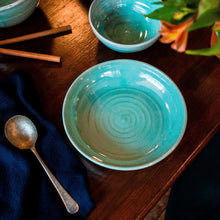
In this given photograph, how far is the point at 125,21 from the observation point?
1.78 feet

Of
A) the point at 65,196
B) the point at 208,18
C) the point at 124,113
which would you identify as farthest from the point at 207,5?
the point at 65,196

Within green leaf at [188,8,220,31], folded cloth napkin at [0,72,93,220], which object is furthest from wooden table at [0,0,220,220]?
green leaf at [188,8,220,31]

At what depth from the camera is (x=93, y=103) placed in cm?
48

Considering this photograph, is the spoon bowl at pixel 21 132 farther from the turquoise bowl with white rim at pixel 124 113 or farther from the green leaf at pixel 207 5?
the green leaf at pixel 207 5

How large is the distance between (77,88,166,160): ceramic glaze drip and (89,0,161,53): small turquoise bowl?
11 centimetres

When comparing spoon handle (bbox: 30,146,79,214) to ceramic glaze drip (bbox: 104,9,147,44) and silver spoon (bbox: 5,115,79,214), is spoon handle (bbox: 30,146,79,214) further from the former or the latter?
ceramic glaze drip (bbox: 104,9,147,44)

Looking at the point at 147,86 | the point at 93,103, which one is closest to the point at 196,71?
the point at 147,86

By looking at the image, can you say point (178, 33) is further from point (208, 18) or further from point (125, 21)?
point (125, 21)

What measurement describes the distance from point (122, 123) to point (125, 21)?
228 mm

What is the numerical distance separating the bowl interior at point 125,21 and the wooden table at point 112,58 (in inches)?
1.2

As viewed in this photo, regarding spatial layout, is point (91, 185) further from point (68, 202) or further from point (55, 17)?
point (55, 17)

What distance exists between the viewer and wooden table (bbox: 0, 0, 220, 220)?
1.34 ft

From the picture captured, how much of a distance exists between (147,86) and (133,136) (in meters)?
0.10

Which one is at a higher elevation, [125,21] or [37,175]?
[125,21]
